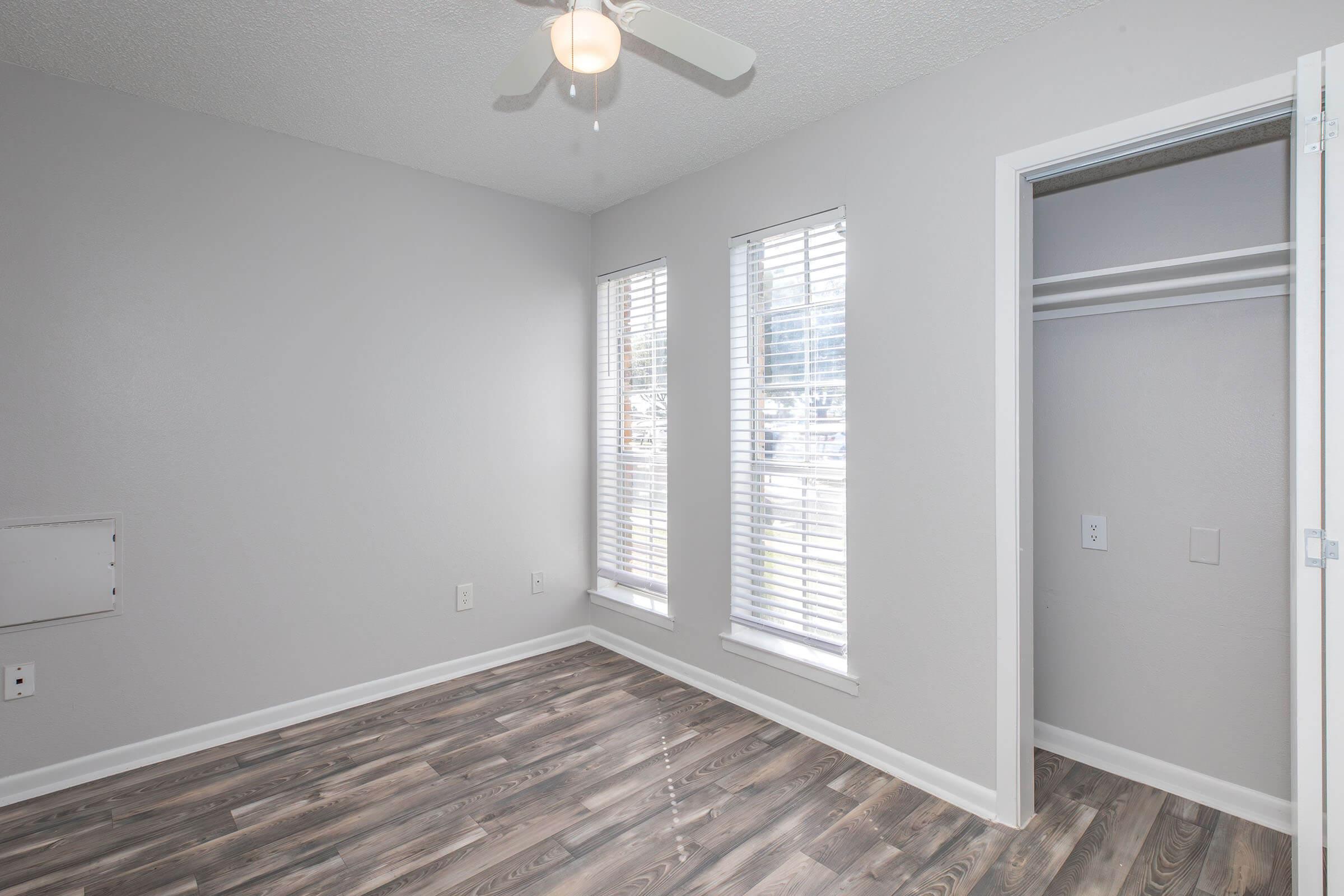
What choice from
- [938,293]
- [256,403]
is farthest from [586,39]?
[256,403]

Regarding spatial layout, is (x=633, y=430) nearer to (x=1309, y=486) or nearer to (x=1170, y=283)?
(x=1170, y=283)

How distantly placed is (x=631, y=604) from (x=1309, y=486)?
2947mm

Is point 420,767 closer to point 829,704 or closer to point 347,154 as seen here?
point 829,704

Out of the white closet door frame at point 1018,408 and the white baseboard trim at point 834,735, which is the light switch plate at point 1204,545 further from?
the white baseboard trim at point 834,735

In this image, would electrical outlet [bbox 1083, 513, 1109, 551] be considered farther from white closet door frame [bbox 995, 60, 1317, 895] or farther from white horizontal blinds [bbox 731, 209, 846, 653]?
white horizontal blinds [bbox 731, 209, 846, 653]

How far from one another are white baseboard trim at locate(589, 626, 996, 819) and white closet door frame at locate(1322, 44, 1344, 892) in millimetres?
968

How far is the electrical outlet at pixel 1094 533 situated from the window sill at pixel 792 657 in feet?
3.55

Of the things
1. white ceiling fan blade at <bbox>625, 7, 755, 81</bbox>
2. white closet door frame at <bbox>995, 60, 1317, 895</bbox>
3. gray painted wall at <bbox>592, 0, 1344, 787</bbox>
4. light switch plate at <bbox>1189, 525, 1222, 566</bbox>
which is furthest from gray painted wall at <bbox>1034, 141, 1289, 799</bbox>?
white ceiling fan blade at <bbox>625, 7, 755, 81</bbox>

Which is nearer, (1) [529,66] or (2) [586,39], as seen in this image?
(2) [586,39]

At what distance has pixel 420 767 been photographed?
2.62 m

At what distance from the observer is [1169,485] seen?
97.3 inches

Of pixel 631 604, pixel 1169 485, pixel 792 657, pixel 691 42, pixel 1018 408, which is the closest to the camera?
pixel 691 42

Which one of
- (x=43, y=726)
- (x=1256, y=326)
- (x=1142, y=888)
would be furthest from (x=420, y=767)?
(x=1256, y=326)

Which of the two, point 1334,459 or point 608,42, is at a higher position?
point 608,42
